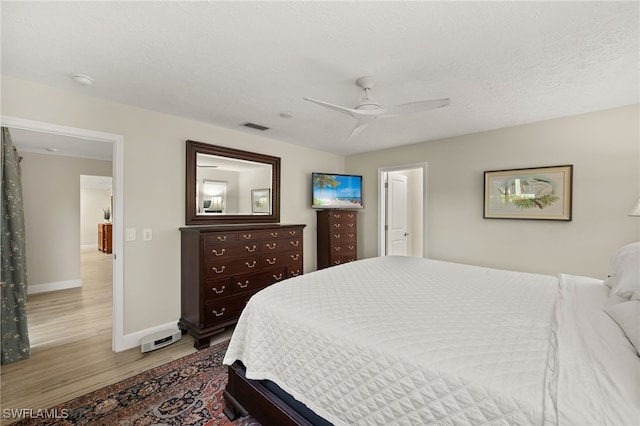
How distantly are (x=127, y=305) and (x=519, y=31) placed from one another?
12.8 ft

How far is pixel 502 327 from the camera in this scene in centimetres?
129

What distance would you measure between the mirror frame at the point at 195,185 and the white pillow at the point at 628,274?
3459 millimetres

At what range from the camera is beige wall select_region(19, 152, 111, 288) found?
4.33 m

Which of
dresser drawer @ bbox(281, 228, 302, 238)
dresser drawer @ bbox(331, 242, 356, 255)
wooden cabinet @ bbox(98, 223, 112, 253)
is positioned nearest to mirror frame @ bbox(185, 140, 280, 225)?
dresser drawer @ bbox(281, 228, 302, 238)

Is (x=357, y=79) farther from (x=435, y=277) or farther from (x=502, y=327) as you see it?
(x=502, y=327)

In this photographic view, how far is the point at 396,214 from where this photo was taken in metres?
5.04

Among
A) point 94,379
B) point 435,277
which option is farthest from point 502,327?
point 94,379

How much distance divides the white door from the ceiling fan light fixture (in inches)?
161

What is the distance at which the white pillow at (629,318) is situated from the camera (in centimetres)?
104

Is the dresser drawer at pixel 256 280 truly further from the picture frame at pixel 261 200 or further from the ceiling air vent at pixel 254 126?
the ceiling air vent at pixel 254 126

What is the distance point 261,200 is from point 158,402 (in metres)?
2.53

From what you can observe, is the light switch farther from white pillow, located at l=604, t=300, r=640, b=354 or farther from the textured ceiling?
white pillow, located at l=604, t=300, r=640, b=354

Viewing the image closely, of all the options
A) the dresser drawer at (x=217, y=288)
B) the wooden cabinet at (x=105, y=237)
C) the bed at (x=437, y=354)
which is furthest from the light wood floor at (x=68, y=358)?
the wooden cabinet at (x=105, y=237)

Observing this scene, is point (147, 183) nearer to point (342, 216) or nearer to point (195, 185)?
point (195, 185)
